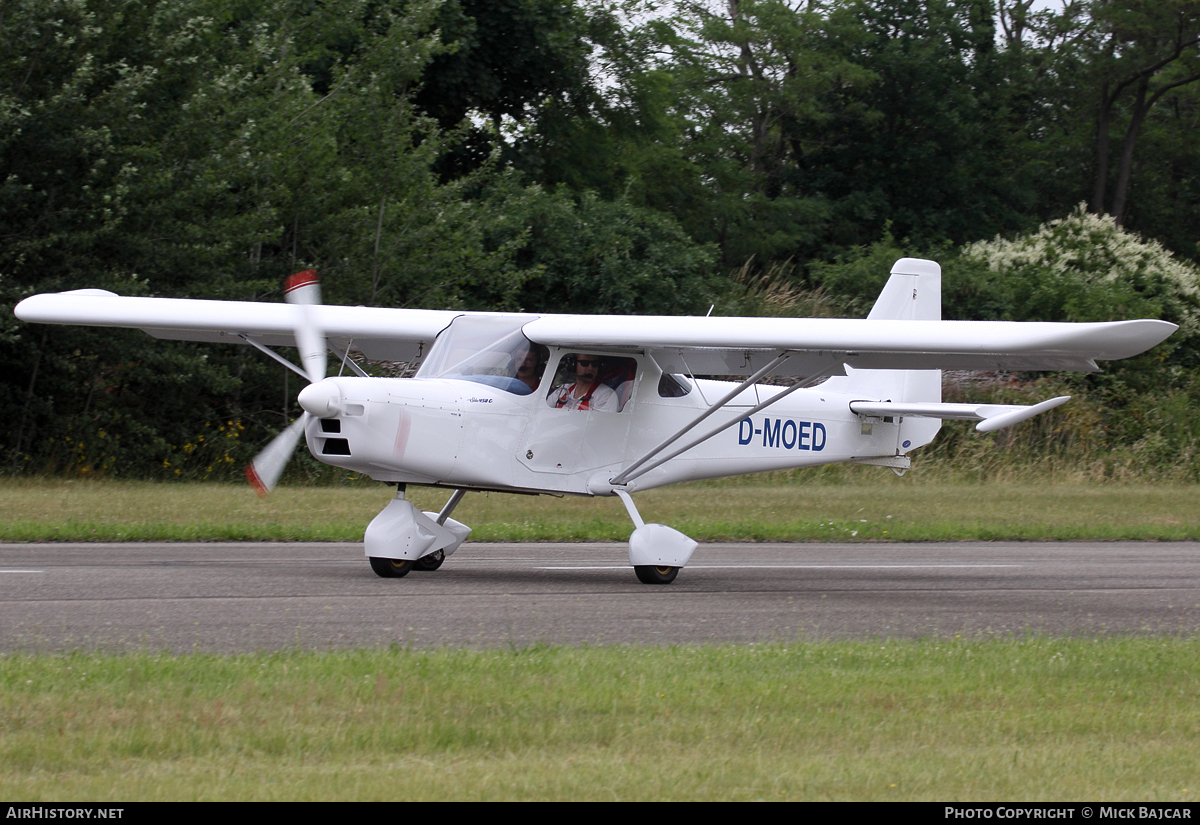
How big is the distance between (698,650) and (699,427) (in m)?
5.51

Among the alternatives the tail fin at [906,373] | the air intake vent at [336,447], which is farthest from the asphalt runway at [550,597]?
the tail fin at [906,373]

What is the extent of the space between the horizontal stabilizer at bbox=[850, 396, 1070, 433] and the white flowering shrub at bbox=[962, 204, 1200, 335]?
59.3 feet

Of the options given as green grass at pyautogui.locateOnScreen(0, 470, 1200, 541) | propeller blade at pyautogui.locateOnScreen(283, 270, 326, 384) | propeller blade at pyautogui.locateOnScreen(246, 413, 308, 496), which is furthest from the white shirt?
green grass at pyautogui.locateOnScreen(0, 470, 1200, 541)

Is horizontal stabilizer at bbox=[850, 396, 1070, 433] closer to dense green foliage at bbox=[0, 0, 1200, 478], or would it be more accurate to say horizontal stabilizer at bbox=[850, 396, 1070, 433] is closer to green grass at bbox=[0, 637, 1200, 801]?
green grass at bbox=[0, 637, 1200, 801]

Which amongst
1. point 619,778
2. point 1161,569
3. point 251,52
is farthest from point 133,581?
point 251,52

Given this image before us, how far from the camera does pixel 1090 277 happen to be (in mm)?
34438

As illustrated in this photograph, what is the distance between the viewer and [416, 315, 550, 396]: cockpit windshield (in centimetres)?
1152

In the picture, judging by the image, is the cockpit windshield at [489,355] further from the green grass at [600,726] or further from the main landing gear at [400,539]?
the green grass at [600,726]

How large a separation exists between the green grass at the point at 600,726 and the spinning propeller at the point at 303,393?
3.39m

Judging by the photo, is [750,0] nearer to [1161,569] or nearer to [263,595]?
[1161,569]

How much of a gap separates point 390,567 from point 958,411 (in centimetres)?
621

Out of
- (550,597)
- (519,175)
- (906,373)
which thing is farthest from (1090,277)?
(550,597)

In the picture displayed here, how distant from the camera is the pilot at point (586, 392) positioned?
1185cm

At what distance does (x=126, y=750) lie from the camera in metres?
5.09
